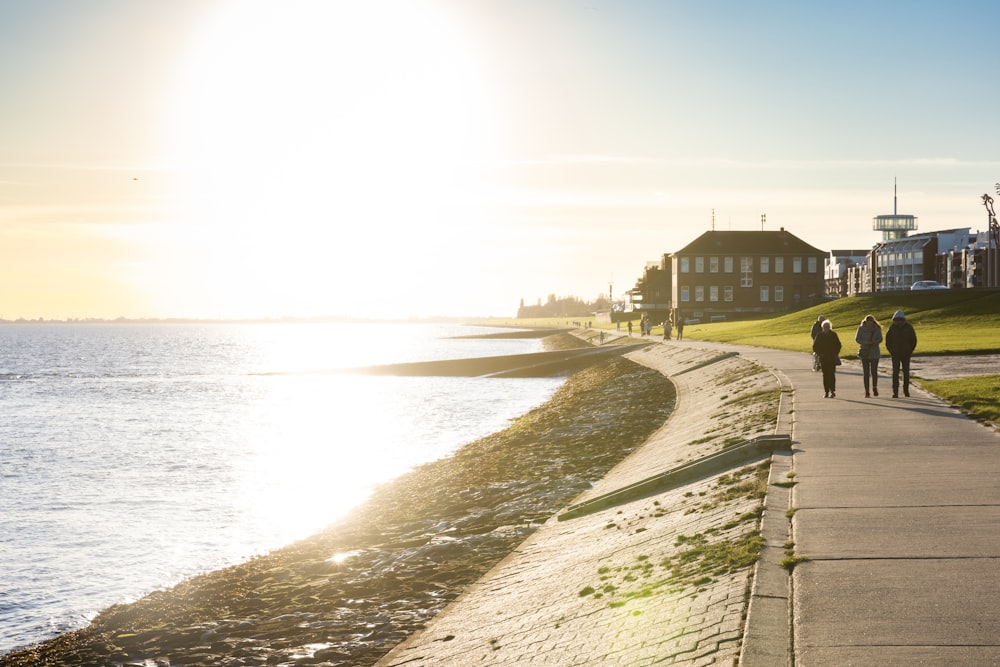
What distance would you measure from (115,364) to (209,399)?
52245 millimetres

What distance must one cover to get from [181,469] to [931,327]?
164ft

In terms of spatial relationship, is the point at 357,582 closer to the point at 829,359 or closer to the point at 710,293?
the point at 829,359

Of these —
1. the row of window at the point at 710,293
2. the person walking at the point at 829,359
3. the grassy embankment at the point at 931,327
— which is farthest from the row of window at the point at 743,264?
the person walking at the point at 829,359

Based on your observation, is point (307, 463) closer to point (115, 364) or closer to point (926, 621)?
point (926, 621)

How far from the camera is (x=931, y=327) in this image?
60.2 m

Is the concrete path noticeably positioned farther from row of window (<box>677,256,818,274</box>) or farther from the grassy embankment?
row of window (<box>677,256,818,274</box>)

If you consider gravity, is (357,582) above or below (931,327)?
below

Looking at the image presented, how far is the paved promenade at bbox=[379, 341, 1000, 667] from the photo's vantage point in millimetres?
7105

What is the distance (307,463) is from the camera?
2889cm

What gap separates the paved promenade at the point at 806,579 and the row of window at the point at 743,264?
8976 cm

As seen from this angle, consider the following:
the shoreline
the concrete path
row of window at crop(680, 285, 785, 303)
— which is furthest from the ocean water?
row of window at crop(680, 285, 785, 303)

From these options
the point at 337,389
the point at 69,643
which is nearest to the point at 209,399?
the point at 337,389

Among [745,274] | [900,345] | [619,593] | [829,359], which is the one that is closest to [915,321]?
[745,274]

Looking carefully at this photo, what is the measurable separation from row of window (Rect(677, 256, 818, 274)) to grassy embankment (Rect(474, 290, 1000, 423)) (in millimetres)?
12411
